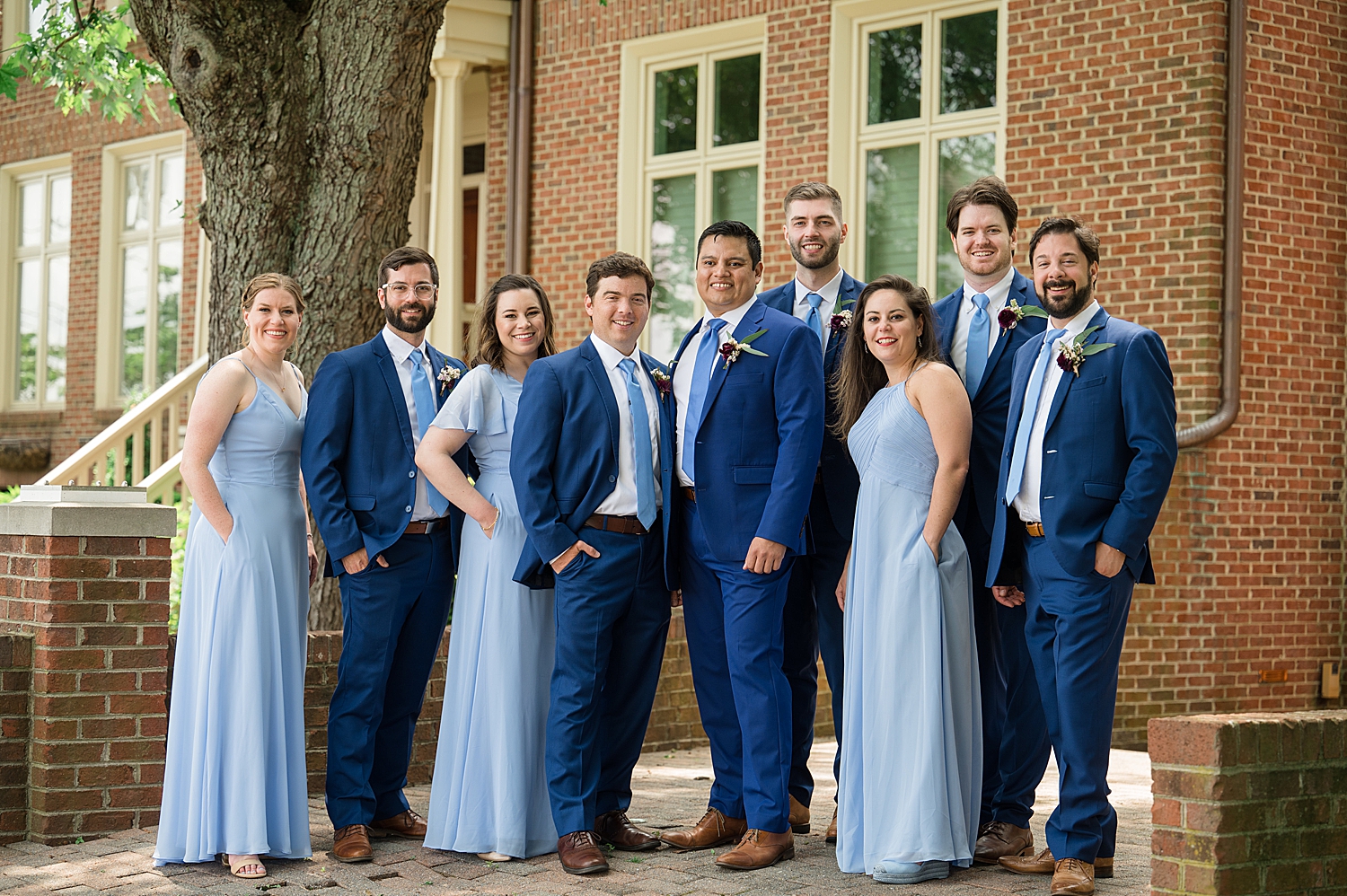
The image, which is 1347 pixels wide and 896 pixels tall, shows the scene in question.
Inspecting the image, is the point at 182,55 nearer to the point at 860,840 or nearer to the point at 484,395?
the point at 484,395

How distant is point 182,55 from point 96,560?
2547 millimetres

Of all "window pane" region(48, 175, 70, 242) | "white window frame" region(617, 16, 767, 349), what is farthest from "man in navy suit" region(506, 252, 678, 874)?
"window pane" region(48, 175, 70, 242)

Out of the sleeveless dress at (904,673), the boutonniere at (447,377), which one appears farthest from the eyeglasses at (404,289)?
the sleeveless dress at (904,673)

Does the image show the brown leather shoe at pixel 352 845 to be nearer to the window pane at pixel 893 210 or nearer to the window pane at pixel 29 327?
the window pane at pixel 893 210

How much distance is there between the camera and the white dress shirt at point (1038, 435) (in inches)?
181

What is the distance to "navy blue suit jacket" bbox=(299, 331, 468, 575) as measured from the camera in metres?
5.05

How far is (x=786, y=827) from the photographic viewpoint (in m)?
4.88

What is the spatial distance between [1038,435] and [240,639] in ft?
8.67

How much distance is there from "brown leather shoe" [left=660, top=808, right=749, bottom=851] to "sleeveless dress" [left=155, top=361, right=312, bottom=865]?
1240 millimetres

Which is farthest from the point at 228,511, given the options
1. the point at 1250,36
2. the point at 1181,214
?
the point at 1250,36

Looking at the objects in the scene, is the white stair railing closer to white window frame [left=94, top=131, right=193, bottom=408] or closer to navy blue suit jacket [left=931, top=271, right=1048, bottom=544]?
white window frame [left=94, top=131, right=193, bottom=408]

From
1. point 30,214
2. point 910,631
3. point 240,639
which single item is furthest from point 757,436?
point 30,214

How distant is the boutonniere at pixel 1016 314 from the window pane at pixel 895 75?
5.54 m

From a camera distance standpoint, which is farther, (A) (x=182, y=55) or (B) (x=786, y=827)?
Answer: (A) (x=182, y=55)
